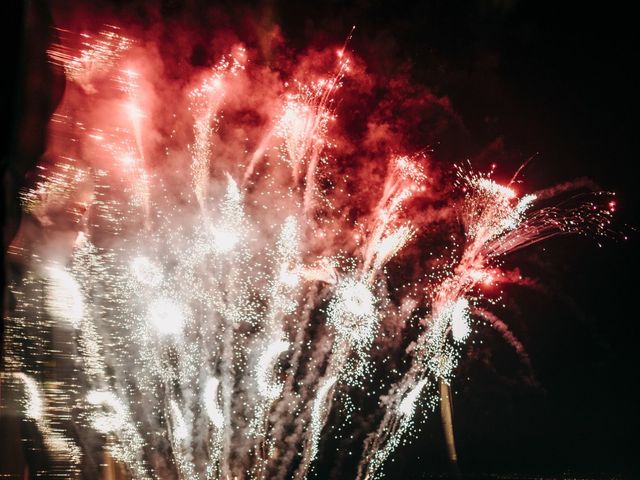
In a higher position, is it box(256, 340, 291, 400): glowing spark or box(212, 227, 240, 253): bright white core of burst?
box(212, 227, 240, 253): bright white core of burst

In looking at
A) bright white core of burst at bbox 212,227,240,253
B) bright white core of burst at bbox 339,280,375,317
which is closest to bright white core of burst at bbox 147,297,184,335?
bright white core of burst at bbox 212,227,240,253

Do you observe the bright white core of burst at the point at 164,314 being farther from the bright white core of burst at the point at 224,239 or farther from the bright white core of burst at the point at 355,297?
the bright white core of burst at the point at 355,297

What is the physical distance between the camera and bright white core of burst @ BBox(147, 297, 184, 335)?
8.23 m

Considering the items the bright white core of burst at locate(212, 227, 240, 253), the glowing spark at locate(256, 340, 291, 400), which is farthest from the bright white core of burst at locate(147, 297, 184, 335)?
the glowing spark at locate(256, 340, 291, 400)

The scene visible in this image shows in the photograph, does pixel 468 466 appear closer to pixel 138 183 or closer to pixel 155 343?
pixel 155 343

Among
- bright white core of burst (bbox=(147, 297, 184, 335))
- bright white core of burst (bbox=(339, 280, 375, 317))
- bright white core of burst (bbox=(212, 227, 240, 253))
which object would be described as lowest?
bright white core of burst (bbox=(147, 297, 184, 335))

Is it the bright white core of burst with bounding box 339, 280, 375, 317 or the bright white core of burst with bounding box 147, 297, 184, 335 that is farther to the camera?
the bright white core of burst with bounding box 339, 280, 375, 317

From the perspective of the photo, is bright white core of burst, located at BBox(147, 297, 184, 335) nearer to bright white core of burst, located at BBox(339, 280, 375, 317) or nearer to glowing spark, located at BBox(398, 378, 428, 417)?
bright white core of burst, located at BBox(339, 280, 375, 317)

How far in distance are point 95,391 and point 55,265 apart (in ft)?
5.47

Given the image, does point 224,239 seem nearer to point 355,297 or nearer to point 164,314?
point 164,314

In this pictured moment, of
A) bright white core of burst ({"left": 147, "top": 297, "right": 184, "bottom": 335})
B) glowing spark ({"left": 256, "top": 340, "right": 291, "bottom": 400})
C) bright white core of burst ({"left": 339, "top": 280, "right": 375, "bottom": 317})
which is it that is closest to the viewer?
bright white core of burst ({"left": 147, "top": 297, "right": 184, "bottom": 335})

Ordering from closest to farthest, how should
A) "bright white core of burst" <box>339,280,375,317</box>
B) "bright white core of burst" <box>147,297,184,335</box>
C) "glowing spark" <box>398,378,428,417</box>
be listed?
"bright white core of burst" <box>147,297,184,335</box>, "bright white core of burst" <box>339,280,375,317</box>, "glowing spark" <box>398,378,428,417</box>

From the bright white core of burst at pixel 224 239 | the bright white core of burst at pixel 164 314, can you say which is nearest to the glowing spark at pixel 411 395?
the bright white core of burst at pixel 224 239

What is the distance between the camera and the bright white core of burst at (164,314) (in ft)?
27.0
